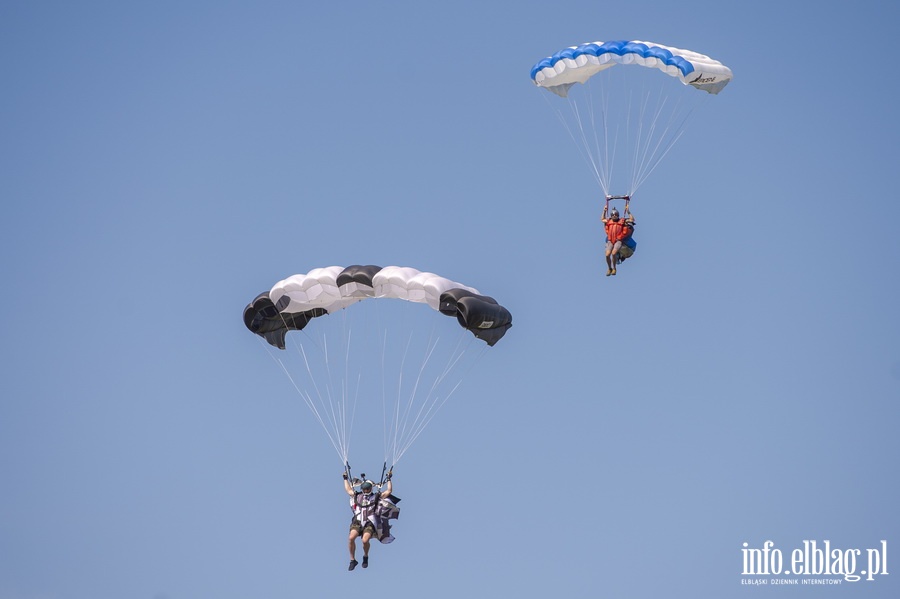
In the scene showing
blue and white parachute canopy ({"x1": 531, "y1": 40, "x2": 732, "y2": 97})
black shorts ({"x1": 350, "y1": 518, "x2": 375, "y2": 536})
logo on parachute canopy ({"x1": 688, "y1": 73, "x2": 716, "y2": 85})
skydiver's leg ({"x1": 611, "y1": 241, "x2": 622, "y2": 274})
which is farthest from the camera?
skydiver's leg ({"x1": 611, "y1": 241, "x2": 622, "y2": 274})

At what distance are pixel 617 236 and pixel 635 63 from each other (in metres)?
2.76

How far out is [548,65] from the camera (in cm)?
2617

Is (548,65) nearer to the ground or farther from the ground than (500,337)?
farther from the ground

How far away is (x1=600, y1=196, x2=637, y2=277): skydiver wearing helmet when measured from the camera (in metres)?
25.8

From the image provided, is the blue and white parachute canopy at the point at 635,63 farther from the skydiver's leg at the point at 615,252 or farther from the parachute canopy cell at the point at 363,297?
the parachute canopy cell at the point at 363,297

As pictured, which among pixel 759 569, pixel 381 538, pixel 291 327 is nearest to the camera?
pixel 381 538

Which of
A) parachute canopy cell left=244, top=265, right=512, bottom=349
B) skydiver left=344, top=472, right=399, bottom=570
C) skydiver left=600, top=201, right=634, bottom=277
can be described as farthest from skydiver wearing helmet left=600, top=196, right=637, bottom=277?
skydiver left=344, top=472, right=399, bottom=570

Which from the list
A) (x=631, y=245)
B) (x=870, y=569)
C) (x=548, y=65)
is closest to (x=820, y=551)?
(x=870, y=569)

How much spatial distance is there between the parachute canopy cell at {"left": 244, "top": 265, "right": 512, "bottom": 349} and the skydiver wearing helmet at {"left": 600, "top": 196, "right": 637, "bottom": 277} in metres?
2.85

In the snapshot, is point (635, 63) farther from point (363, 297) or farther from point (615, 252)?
point (363, 297)

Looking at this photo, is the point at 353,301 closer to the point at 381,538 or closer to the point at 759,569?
the point at 381,538

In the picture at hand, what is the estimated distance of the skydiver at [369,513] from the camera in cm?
2258

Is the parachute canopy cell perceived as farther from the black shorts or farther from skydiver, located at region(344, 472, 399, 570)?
the black shorts

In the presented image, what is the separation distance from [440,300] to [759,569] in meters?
11.8
